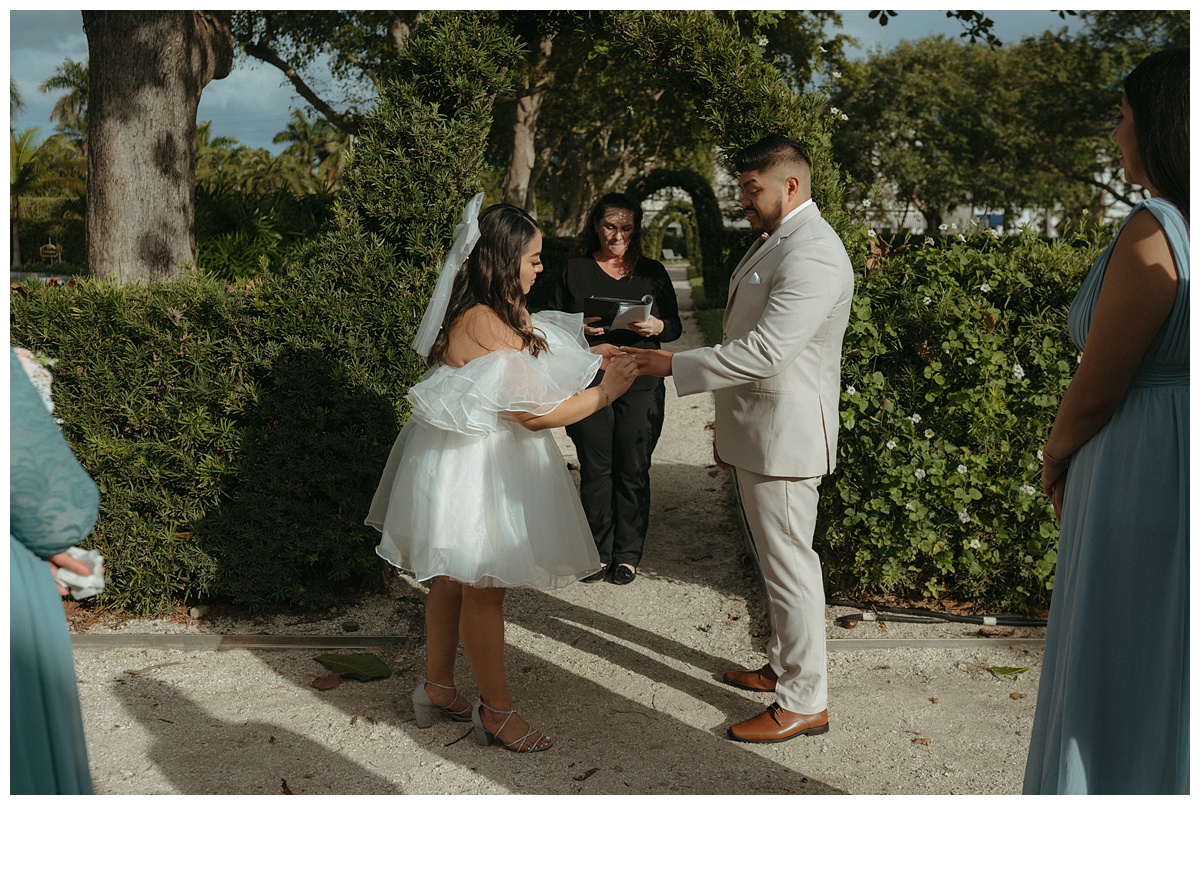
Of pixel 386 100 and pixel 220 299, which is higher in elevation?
pixel 386 100

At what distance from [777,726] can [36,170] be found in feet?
163

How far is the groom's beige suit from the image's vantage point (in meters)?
3.79

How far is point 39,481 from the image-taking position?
2146 millimetres

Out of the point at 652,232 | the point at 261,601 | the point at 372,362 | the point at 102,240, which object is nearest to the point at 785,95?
the point at 372,362

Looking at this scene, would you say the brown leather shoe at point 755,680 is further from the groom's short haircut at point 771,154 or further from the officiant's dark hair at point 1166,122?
the officiant's dark hair at point 1166,122

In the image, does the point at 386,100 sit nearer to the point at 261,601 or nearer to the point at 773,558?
the point at 261,601

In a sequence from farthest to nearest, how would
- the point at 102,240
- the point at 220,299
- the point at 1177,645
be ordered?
the point at 102,240 < the point at 220,299 < the point at 1177,645

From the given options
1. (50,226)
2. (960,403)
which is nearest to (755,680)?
(960,403)

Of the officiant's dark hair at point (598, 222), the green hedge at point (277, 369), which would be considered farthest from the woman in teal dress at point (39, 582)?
the officiant's dark hair at point (598, 222)

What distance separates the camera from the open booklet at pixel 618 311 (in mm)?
5219

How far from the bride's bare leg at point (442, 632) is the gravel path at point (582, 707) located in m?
0.19

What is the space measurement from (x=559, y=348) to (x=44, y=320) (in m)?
2.98

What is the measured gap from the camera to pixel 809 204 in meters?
4.01

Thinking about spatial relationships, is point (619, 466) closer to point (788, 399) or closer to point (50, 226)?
point (788, 399)
